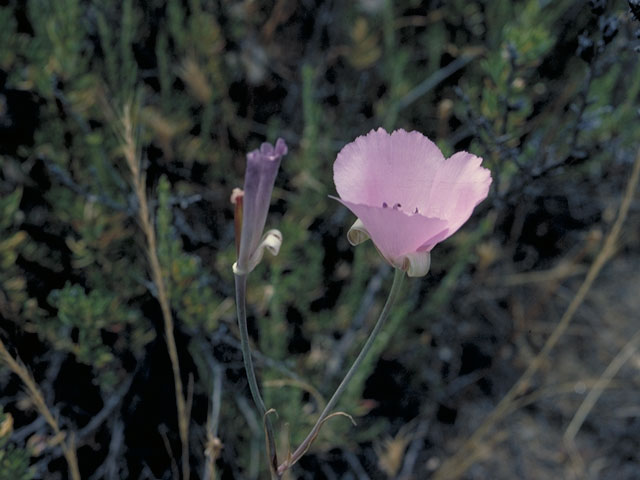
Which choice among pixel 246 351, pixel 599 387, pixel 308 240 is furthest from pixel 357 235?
pixel 599 387

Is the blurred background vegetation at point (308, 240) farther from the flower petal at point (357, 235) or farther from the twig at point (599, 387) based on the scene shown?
the flower petal at point (357, 235)

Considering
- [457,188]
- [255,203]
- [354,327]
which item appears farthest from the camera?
[354,327]

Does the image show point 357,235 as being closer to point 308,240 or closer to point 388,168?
point 388,168

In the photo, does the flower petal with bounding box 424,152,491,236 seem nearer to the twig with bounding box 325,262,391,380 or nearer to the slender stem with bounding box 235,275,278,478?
the slender stem with bounding box 235,275,278,478

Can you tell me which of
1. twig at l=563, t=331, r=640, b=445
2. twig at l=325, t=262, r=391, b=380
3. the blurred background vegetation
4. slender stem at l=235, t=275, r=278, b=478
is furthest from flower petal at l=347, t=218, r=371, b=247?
twig at l=563, t=331, r=640, b=445

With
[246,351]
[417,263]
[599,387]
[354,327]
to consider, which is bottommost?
[599,387]

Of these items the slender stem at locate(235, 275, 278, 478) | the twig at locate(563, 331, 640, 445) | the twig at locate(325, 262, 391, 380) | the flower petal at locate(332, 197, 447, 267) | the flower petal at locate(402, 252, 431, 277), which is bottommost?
the twig at locate(563, 331, 640, 445)

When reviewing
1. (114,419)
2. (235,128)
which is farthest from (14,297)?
(235,128)
